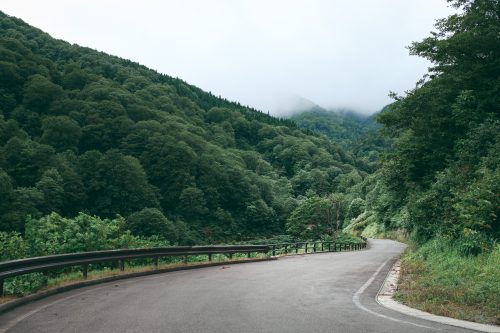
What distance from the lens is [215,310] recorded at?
7.86m

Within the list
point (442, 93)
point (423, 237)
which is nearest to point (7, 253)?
point (423, 237)

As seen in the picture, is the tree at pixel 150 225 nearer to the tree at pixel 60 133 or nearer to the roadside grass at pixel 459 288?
the tree at pixel 60 133

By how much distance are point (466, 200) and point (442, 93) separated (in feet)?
36.4

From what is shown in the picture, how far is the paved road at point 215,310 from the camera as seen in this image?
6559mm

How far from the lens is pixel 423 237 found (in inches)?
879

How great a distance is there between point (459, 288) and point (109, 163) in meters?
75.1

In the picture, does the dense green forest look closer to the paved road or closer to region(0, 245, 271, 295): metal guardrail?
region(0, 245, 271, 295): metal guardrail

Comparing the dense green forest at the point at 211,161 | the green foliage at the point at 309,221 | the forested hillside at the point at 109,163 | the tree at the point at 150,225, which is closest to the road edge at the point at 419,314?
the dense green forest at the point at 211,161

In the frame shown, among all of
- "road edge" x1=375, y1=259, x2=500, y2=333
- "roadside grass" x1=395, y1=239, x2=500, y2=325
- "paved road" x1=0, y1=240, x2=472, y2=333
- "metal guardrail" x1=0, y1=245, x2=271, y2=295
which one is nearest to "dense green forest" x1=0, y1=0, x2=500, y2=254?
"roadside grass" x1=395, y1=239, x2=500, y2=325

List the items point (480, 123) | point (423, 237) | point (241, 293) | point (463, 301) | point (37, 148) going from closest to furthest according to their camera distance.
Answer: point (463, 301) → point (241, 293) → point (480, 123) → point (423, 237) → point (37, 148)

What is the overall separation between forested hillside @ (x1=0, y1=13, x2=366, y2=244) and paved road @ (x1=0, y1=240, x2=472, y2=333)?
4234 centimetres

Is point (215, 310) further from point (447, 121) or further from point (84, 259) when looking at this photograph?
point (447, 121)

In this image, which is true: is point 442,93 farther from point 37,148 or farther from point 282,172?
point 282,172

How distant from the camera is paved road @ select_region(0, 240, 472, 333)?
6559 mm
